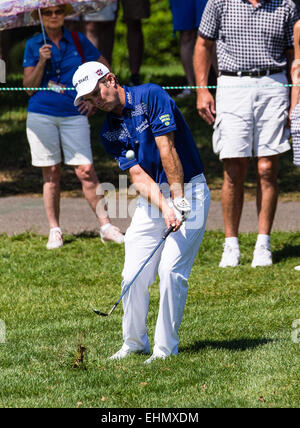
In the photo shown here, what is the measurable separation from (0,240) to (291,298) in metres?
3.28

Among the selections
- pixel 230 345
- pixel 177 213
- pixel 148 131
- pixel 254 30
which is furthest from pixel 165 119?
pixel 254 30

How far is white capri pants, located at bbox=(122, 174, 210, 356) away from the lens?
18.0 feet

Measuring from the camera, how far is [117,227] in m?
9.27

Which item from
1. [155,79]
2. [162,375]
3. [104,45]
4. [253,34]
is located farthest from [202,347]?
[155,79]

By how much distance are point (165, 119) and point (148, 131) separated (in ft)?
0.44

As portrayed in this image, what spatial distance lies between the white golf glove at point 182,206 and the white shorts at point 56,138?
351 cm

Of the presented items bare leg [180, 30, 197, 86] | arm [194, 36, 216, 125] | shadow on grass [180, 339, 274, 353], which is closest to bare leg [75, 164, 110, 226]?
arm [194, 36, 216, 125]

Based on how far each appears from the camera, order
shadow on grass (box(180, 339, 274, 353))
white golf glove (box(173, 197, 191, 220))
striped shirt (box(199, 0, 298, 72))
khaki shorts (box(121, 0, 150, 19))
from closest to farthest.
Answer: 1. white golf glove (box(173, 197, 191, 220))
2. shadow on grass (box(180, 339, 274, 353))
3. striped shirt (box(199, 0, 298, 72))
4. khaki shorts (box(121, 0, 150, 19))

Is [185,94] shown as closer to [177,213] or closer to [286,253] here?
[286,253]

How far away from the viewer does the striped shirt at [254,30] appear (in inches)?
307

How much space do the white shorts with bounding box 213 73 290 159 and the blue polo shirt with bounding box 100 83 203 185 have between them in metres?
2.29

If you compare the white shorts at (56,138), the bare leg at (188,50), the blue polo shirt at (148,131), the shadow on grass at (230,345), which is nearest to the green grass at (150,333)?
the shadow on grass at (230,345)

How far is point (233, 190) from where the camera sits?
26.7 feet

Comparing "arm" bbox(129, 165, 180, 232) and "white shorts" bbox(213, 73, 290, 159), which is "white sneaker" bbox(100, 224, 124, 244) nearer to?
"white shorts" bbox(213, 73, 290, 159)
